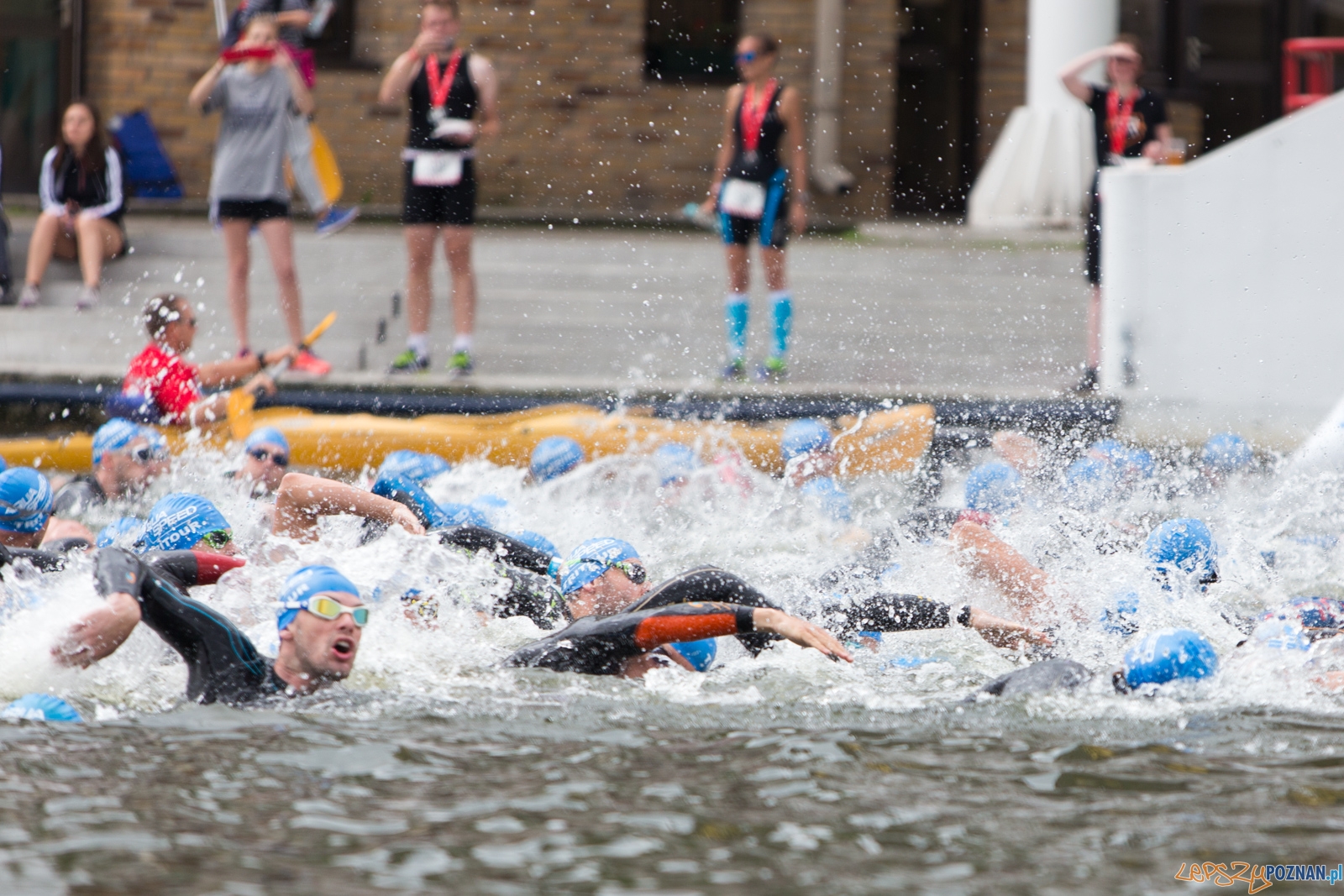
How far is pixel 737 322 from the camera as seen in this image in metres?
10.2

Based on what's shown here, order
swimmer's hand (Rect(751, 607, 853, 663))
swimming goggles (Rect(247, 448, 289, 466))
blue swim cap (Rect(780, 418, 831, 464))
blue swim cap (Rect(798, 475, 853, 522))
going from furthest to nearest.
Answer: blue swim cap (Rect(780, 418, 831, 464))
blue swim cap (Rect(798, 475, 853, 522))
swimming goggles (Rect(247, 448, 289, 466))
swimmer's hand (Rect(751, 607, 853, 663))

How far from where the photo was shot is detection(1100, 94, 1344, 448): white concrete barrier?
31.7 ft

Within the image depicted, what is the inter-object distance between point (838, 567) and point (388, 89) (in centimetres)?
435

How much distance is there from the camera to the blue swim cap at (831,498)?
847cm

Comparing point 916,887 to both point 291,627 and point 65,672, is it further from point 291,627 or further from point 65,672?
point 65,672

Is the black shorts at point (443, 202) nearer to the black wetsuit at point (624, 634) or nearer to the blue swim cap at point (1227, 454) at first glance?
the blue swim cap at point (1227, 454)

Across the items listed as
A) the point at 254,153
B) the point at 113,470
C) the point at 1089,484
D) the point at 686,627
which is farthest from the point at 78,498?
the point at 1089,484

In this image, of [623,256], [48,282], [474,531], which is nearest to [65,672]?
[474,531]

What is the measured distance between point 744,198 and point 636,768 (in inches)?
230

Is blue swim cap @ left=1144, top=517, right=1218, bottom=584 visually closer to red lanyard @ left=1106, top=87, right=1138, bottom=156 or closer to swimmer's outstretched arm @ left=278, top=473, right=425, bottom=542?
swimmer's outstretched arm @ left=278, top=473, right=425, bottom=542

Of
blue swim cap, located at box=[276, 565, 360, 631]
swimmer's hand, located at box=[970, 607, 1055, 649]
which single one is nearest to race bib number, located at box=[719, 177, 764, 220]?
swimmer's hand, located at box=[970, 607, 1055, 649]

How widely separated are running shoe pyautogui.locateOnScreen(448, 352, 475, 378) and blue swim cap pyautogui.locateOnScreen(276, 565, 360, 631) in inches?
195

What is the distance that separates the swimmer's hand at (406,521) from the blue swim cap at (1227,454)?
14.9 ft

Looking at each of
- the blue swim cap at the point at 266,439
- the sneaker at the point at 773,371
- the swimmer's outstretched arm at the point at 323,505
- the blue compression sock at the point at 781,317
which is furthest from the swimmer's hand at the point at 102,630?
the blue compression sock at the point at 781,317
